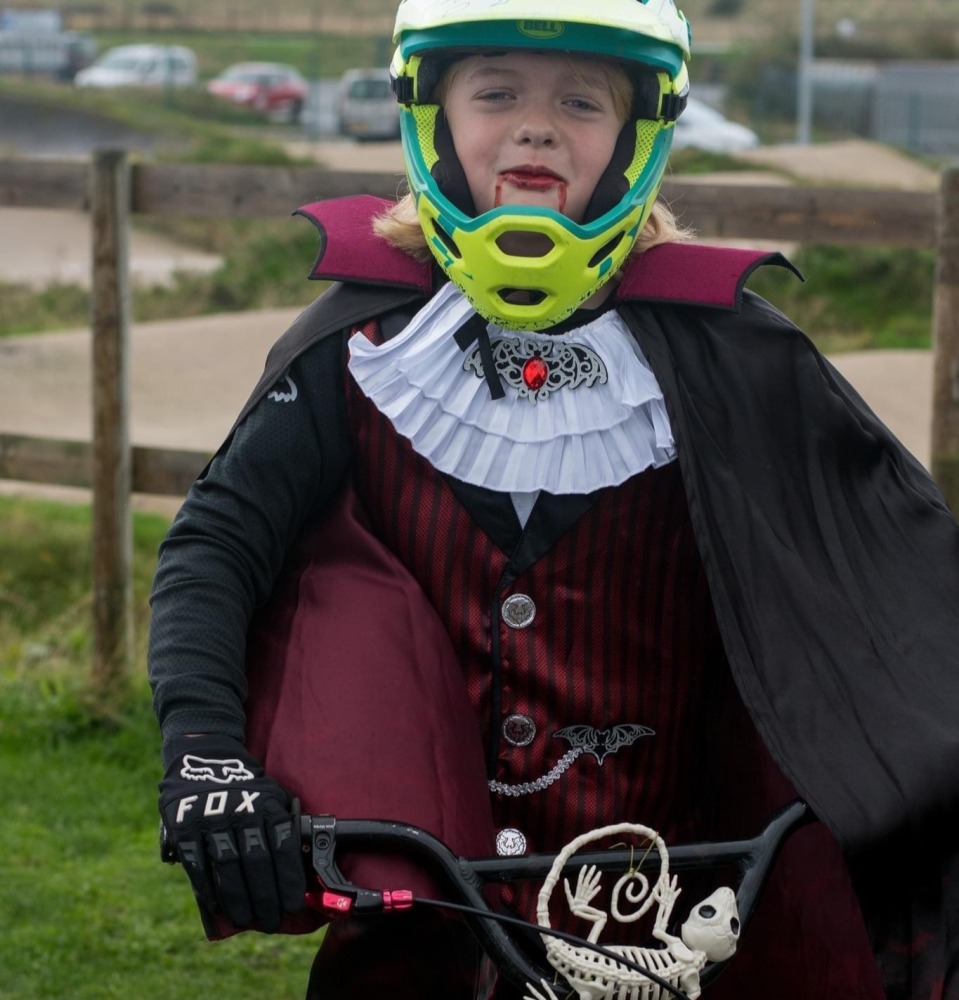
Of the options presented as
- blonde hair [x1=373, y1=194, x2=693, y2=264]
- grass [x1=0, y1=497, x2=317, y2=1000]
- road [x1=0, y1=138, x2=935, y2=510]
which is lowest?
road [x1=0, y1=138, x2=935, y2=510]

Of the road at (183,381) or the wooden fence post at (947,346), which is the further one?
the road at (183,381)

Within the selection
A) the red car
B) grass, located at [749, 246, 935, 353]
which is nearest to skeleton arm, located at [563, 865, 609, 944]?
grass, located at [749, 246, 935, 353]

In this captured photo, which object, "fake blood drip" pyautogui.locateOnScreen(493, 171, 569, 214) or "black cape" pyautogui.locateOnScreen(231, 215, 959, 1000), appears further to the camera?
"fake blood drip" pyautogui.locateOnScreen(493, 171, 569, 214)

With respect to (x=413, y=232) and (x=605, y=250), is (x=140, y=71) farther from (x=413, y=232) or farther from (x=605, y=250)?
(x=605, y=250)

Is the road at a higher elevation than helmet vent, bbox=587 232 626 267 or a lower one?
lower

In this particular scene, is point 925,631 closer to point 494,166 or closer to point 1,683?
point 494,166

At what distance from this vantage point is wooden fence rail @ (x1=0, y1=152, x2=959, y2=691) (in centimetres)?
543

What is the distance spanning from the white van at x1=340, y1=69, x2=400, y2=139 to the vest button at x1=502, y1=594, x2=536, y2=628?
3115 centimetres

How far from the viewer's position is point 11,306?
55.7 feet

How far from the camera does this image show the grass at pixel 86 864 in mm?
4371

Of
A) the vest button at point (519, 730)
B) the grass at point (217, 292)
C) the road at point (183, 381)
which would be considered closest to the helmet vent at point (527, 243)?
the vest button at point (519, 730)

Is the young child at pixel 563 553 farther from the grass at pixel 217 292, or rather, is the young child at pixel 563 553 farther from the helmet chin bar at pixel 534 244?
the grass at pixel 217 292

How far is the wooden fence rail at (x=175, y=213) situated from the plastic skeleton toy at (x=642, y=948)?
3.53 metres

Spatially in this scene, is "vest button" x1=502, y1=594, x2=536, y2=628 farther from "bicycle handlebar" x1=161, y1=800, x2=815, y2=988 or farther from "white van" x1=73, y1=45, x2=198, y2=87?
"white van" x1=73, y1=45, x2=198, y2=87
